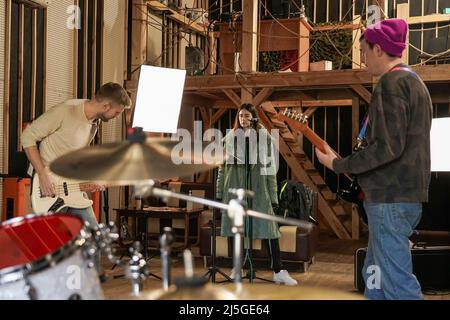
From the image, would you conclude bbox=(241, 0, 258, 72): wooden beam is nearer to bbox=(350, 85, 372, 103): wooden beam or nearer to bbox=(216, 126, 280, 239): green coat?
bbox=(350, 85, 372, 103): wooden beam

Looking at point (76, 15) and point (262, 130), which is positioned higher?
point (76, 15)

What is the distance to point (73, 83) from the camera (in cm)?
727

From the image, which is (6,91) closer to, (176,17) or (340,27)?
(176,17)

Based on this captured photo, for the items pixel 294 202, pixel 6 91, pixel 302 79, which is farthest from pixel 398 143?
pixel 6 91

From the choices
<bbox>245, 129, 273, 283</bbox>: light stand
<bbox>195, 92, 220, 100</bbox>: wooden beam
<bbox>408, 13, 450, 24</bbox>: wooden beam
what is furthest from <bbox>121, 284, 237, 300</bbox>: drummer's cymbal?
<bbox>408, 13, 450, 24</bbox>: wooden beam

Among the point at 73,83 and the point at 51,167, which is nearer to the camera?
the point at 51,167

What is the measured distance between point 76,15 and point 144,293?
20.0 ft

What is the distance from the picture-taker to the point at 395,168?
109 inches

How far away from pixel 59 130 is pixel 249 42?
380 cm

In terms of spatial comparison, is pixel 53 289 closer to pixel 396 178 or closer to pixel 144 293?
pixel 144 293

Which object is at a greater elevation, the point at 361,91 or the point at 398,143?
the point at 361,91

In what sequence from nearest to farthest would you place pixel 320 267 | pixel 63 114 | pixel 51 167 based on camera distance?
pixel 51 167 → pixel 63 114 → pixel 320 267
